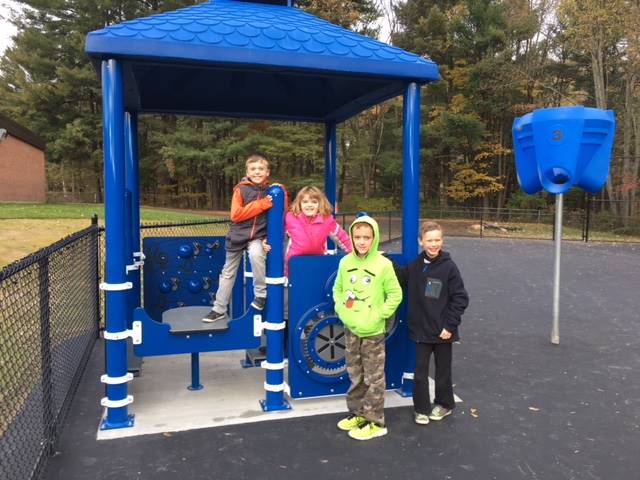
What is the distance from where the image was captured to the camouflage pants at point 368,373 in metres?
3.64

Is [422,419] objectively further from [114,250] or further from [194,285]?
[194,285]

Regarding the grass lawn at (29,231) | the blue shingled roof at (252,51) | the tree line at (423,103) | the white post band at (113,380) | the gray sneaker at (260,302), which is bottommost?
the white post band at (113,380)

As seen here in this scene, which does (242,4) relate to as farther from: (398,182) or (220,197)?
(220,197)

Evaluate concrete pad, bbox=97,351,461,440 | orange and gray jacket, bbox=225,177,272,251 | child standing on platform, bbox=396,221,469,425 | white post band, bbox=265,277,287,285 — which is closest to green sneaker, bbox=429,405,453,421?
child standing on platform, bbox=396,221,469,425

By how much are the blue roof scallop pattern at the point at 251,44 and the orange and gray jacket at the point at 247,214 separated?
961 mm

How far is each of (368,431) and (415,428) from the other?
37cm

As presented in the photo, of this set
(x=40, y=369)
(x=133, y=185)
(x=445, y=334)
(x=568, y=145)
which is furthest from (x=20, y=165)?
(x=445, y=334)

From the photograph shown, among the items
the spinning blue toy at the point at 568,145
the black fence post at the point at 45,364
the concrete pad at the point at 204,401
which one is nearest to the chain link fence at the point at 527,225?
the spinning blue toy at the point at 568,145

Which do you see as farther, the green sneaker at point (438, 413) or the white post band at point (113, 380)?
the green sneaker at point (438, 413)

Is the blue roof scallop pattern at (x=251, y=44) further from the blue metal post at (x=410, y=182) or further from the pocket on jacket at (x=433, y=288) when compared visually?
the pocket on jacket at (x=433, y=288)

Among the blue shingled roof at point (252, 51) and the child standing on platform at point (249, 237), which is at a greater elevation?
the blue shingled roof at point (252, 51)

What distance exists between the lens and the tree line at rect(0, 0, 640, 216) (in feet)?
96.6

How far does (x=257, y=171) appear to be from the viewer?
164 inches

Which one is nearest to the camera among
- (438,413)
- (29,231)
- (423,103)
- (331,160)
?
(438,413)
